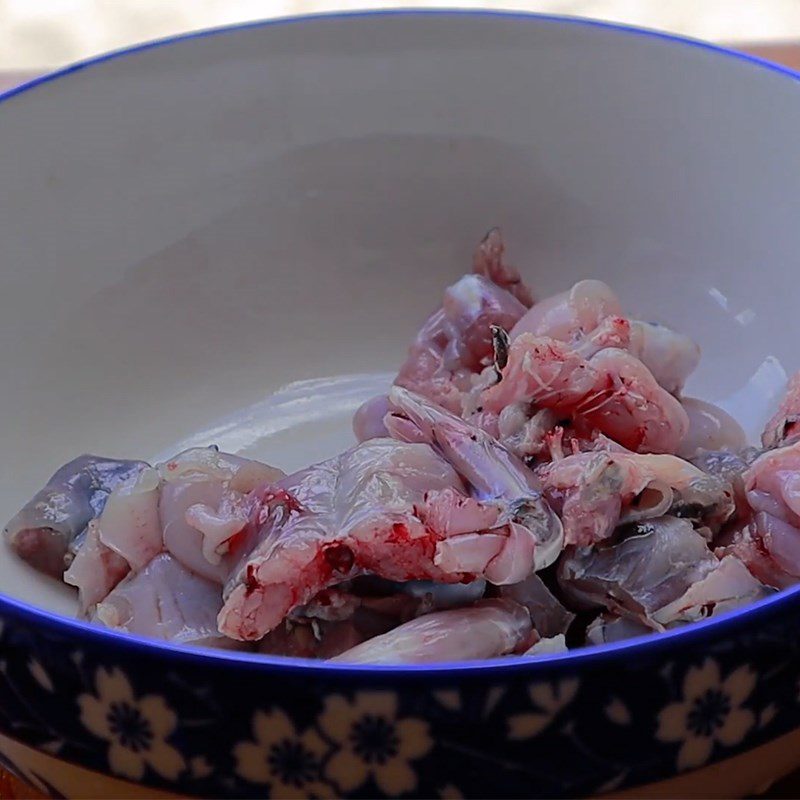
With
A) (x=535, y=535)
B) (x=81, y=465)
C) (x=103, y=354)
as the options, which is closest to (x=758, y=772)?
(x=535, y=535)

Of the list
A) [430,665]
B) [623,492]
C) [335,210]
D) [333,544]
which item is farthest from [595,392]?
[335,210]

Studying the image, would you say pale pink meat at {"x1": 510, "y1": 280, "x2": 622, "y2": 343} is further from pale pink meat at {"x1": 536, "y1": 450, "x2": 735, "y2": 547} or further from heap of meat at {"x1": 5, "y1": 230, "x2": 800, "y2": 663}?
pale pink meat at {"x1": 536, "y1": 450, "x2": 735, "y2": 547}

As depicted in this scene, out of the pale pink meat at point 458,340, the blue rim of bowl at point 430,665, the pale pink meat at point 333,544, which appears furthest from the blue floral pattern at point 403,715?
the pale pink meat at point 458,340

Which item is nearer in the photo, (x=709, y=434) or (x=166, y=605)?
(x=166, y=605)

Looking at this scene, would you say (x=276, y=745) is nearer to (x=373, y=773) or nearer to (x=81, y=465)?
(x=373, y=773)

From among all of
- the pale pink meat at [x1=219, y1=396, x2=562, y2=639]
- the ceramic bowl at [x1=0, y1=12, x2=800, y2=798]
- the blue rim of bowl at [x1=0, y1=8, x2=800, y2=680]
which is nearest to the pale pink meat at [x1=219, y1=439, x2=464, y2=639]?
the pale pink meat at [x1=219, y1=396, x2=562, y2=639]

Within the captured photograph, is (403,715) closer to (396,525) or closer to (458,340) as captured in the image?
(396,525)

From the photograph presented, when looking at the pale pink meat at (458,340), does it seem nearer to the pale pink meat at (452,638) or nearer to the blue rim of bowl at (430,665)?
the pale pink meat at (452,638)
